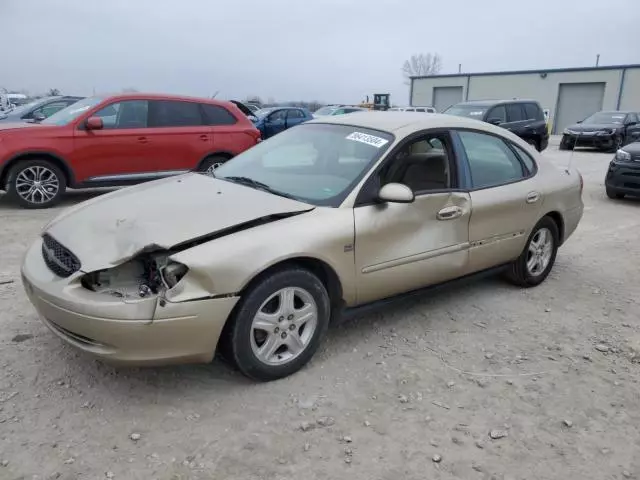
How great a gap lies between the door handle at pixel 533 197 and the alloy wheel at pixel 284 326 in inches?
90.2

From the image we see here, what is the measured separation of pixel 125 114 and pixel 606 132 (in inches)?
643

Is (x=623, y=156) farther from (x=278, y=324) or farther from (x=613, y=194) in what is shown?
(x=278, y=324)

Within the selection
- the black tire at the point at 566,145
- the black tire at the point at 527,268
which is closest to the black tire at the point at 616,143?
the black tire at the point at 566,145

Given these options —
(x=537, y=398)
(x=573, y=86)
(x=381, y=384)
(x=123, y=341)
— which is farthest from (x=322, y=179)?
(x=573, y=86)

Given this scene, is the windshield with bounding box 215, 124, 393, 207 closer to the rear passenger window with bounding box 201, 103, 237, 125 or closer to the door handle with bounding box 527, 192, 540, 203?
the door handle with bounding box 527, 192, 540, 203

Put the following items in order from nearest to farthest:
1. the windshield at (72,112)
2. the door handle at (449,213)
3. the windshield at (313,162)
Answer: the windshield at (313,162), the door handle at (449,213), the windshield at (72,112)

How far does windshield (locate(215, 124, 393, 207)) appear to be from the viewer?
3.48m

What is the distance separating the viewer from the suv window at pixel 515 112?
15.2 m

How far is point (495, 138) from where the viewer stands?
447 cm

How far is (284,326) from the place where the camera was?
3.10 meters

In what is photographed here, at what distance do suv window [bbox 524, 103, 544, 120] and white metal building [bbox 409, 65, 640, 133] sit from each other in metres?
20.7

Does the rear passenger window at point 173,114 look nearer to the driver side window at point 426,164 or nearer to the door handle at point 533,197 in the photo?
the driver side window at point 426,164

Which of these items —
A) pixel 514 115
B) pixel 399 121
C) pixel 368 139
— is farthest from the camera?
pixel 514 115

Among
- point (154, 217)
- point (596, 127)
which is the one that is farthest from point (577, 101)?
point (154, 217)
